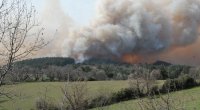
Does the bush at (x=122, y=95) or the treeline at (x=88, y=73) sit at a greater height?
the treeline at (x=88, y=73)

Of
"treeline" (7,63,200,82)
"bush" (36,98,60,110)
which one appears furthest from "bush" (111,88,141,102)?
"bush" (36,98,60,110)

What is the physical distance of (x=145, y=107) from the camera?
905cm

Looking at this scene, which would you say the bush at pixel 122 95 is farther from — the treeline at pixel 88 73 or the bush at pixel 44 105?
the bush at pixel 44 105

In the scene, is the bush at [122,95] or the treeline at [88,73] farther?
the bush at [122,95]

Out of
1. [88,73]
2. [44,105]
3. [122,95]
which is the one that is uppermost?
[88,73]

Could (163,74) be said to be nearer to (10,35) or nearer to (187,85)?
(187,85)

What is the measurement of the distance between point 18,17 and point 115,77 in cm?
10250

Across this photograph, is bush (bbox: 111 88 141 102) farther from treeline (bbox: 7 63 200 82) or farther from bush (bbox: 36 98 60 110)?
bush (bbox: 36 98 60 110)

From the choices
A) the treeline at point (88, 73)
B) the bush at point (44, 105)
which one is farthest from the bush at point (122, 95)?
the bush at point (44, 105)

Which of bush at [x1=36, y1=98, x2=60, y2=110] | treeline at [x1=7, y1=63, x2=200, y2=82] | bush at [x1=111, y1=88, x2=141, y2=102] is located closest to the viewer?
treeline at [x1=7, y1=63, x2=200, y2=82]

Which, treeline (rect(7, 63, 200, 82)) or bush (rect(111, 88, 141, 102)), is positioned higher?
treeline (rect(7, 63, 200, 82))

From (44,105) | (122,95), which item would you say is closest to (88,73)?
(122,95)

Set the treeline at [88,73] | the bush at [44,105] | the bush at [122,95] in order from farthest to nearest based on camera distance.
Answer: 1. the bush at [122,95]
2. the bush at [44,105]
3. the treeline at [88,73]

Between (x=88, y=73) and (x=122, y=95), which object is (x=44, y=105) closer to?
(x=122, y=95)
